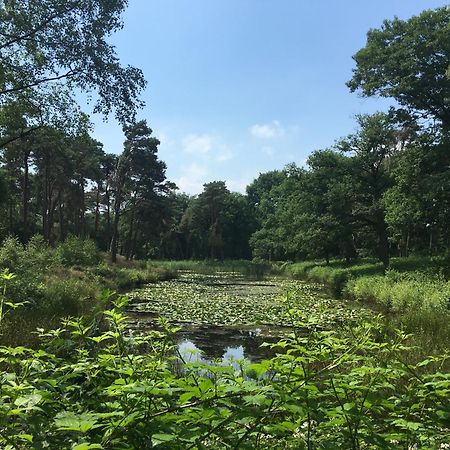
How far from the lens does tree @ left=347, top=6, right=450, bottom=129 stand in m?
20.5

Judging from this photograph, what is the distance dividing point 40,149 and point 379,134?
2736 cm

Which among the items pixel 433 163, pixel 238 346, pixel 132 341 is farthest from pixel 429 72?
pixel 132 341

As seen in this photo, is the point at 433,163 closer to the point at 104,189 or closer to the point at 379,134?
the point at 379,134

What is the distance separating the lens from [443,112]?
22469mm

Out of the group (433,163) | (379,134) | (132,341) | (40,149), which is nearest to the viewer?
(132,341)

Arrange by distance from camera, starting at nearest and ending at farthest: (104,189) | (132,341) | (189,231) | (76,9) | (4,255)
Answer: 1. (132,341)
2. (76,9)
3. (4,255)
4. (104,189)
5. (189,231)

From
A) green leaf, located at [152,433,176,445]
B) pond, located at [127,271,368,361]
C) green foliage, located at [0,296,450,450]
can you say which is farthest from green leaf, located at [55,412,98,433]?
pond, located at [127,271,368,361]

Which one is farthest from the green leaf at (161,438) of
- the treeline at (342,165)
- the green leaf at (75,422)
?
the treeline at (342,165)

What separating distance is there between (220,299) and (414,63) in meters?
15.1

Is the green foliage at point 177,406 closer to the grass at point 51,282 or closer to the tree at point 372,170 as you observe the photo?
the grass at point 51,282

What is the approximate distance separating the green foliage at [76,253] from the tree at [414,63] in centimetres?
1921

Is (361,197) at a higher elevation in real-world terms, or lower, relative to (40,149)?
lower

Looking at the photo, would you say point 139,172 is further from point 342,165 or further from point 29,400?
point 29,400

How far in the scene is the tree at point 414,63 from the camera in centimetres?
2055
